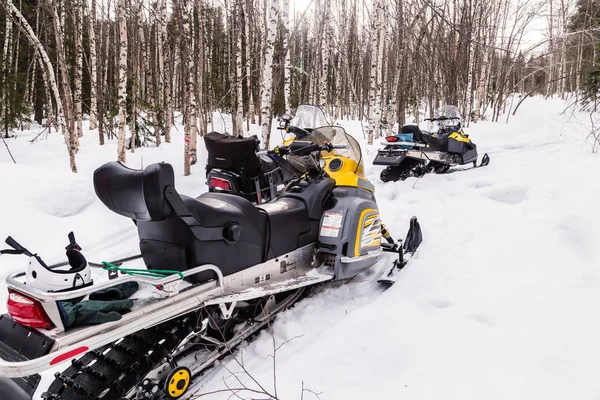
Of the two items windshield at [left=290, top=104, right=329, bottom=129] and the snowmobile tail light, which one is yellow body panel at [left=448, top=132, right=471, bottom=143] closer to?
windshield at [left=290, top=104, right=329, bottom=129]

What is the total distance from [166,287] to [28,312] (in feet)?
1.87

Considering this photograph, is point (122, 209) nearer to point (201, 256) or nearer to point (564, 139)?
point (201, 256)

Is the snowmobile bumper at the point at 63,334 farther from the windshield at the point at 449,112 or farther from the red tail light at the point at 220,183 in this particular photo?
the windshield at the point at 449,112

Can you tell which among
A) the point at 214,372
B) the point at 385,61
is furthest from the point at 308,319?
the point at 385,61

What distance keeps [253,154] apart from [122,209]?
325cm

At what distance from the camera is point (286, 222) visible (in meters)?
2.90

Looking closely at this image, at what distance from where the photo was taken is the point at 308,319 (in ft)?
9.78

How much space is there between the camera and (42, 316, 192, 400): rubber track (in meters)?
1.92

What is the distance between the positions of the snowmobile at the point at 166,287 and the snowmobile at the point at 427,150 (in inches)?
172

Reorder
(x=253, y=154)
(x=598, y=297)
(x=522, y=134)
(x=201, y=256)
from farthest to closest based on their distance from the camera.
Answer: (x=522, y=134)
(x=253, y=154)
(x=598, y=297)
(x=201, y=256)

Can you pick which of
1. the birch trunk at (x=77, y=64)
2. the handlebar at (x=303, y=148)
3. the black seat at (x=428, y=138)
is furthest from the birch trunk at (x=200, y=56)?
the handlebar at (x=303, y=148)

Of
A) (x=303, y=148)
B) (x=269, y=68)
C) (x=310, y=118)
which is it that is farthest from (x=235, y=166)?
(x=269, y=68)

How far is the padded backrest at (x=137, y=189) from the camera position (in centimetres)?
194

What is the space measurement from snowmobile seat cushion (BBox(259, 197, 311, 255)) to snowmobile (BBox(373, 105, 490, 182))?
4330 mm
